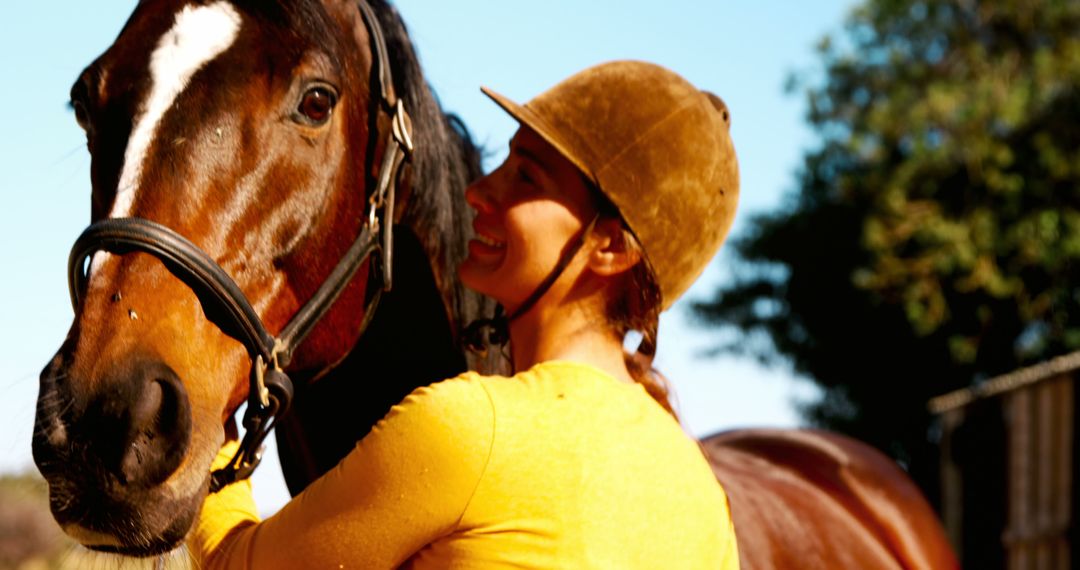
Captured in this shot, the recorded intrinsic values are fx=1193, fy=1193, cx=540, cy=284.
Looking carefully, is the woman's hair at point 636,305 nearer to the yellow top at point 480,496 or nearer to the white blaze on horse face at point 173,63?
the yellow top at point 480,496

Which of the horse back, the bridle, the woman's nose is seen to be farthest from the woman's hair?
the horse back

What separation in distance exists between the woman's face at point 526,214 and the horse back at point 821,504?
1231 millimetres

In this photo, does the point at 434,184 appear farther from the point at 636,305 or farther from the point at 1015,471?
the point at 1015,471

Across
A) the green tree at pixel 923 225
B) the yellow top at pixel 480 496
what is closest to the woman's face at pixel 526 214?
the yellow top at pixel 480 496

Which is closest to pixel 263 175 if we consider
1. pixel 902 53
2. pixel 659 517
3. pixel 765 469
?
pixel 659 517

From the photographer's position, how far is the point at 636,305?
184 centimetres

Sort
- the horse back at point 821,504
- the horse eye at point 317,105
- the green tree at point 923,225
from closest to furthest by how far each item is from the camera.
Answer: the horse eye at point 317,105
the horse back at point 821,504
the green tree at point 923,225

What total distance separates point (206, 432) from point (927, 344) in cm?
1521

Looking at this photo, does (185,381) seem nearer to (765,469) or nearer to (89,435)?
(89,435)

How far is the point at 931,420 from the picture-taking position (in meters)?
16.4

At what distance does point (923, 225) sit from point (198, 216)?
13.9 m

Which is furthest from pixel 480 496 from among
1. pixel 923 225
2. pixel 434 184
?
pixel 923 225

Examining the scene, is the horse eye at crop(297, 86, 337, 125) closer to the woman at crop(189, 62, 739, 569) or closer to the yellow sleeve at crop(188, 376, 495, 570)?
the woman at crop(189, 62, 739, 569)

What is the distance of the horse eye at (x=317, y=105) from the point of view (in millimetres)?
2160
